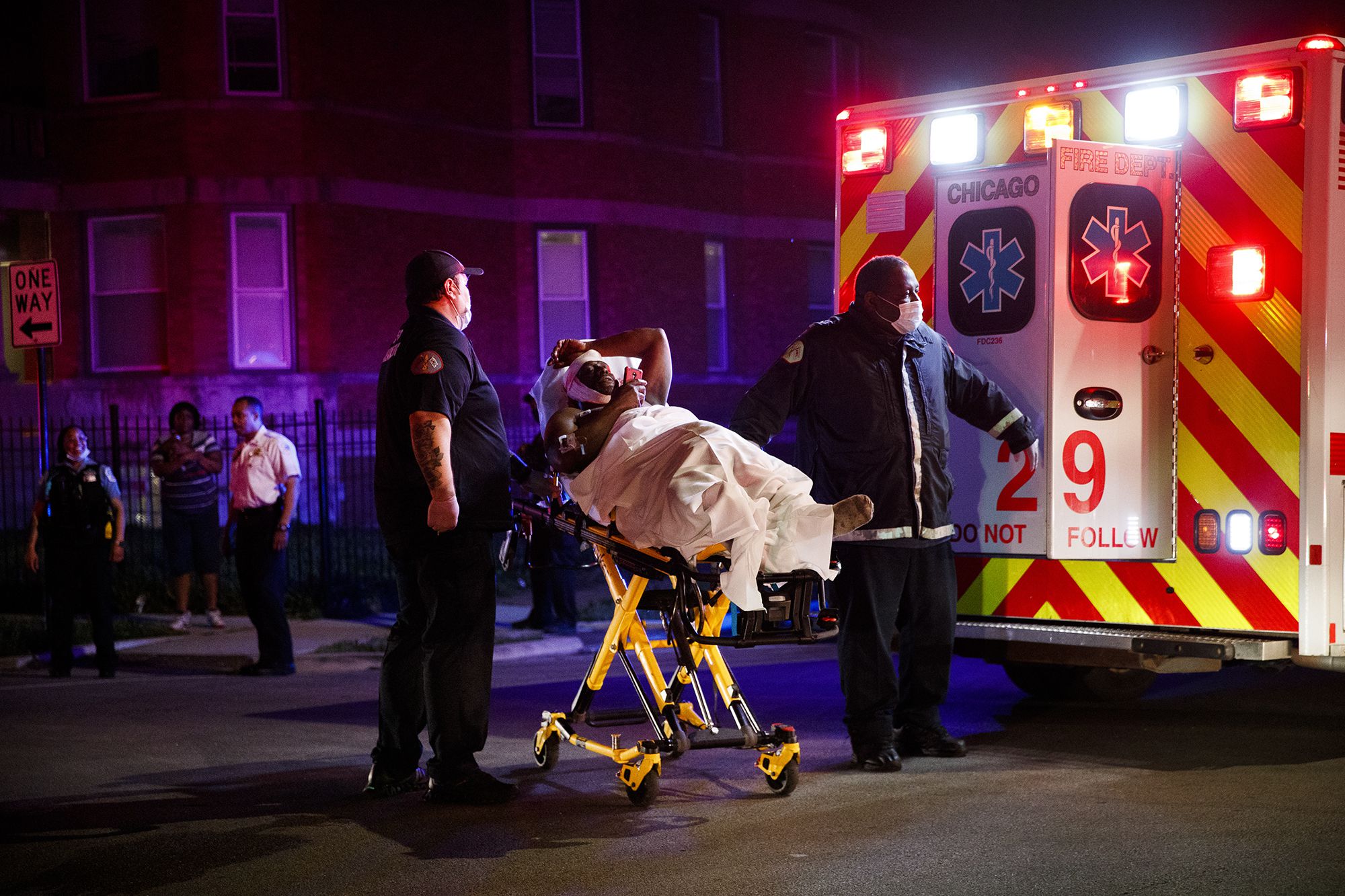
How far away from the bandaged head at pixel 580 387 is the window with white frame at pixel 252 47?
564 inches

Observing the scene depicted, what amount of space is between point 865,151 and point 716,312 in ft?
51.1

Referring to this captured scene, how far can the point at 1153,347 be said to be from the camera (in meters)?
7.11

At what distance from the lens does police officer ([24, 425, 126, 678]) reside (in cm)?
1052

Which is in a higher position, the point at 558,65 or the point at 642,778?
the point at 558,65

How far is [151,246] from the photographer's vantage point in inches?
769

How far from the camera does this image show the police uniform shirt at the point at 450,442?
244 inches

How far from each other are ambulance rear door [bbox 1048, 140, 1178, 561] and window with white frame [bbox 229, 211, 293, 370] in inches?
548

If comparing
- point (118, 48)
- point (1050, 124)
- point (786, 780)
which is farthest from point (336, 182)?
point (786, 780)

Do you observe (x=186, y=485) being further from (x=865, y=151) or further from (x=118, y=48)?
(x=118, y=48)

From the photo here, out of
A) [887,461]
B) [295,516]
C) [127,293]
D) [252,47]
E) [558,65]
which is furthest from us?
[558,65]

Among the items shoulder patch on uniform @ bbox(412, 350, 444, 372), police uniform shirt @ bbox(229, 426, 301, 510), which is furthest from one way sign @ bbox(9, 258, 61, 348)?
shoulder patch on uniform @ bbox(412, 350, 444, 372)

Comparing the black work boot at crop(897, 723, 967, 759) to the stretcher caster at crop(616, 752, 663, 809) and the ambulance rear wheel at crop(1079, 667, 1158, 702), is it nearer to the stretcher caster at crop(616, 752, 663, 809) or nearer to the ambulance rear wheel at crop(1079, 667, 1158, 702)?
the stretcher caster at crop(616, 752, 663, 809)

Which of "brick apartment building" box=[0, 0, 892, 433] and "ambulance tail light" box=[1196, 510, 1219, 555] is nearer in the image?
"ambulance tail light" box=[1196, 510, 1219, 555]

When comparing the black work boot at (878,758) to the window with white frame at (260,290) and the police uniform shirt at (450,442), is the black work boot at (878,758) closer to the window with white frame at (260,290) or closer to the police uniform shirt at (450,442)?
the police uniform shirt at (450,442)
